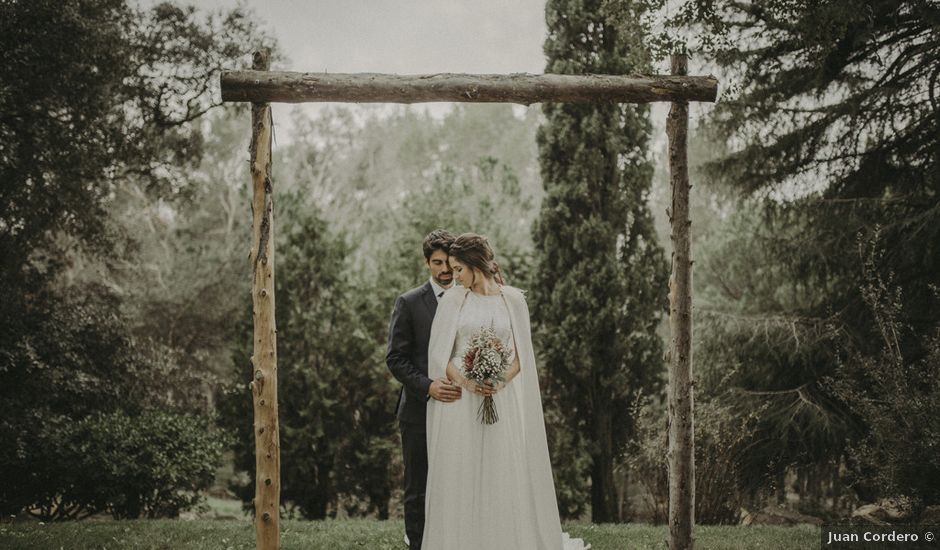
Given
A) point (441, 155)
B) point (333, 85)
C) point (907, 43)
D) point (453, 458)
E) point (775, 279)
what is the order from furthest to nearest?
point (441, 155) < point (775, 279) < point (907, 43) < point (333, 85) < point (453, 458)

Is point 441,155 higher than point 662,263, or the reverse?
point 441,155

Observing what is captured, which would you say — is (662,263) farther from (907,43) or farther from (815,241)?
(907,43)

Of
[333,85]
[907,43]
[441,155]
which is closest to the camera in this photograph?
[333,85]

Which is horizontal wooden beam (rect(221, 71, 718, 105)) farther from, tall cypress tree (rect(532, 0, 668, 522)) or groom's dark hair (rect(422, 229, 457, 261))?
tall cypress tree (rect(532, 0, 668, 522))

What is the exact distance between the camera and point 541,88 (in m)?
5.39

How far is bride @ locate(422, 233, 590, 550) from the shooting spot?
4562 mm

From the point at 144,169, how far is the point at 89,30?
2313 mm

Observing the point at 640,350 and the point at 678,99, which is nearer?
the point at 678,99

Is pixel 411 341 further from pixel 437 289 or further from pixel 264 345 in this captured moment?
pixel 264 345

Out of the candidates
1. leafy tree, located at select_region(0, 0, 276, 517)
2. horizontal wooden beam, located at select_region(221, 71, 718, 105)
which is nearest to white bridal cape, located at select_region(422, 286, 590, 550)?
horizontal wooden beam, located at select_region(221, 71, 718, 105)

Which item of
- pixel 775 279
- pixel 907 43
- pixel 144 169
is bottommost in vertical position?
pixel 775 279

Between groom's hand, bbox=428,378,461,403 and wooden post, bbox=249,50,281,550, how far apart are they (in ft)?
3.79

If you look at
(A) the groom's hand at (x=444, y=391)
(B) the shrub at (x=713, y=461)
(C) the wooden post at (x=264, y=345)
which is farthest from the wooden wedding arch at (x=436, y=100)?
(B) the shrub at (x=713, y=461)

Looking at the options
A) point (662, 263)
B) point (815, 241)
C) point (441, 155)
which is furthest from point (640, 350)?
point (441, 155)
